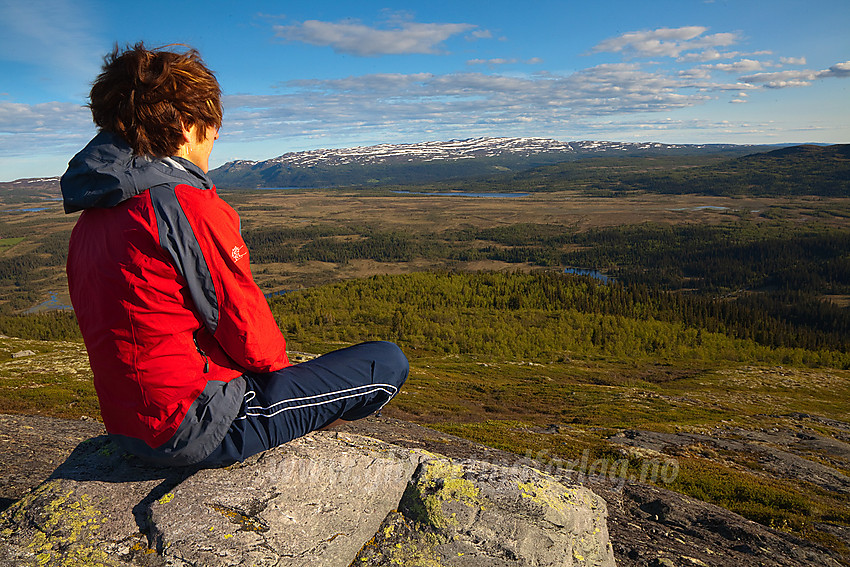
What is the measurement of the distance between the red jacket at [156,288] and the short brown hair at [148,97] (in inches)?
5.7

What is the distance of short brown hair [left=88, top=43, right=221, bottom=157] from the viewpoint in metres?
3.51

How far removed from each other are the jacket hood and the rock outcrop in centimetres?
267

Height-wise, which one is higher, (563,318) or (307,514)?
(307,514)

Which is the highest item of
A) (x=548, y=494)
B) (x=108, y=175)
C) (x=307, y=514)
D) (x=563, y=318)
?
(x=108, y=175)

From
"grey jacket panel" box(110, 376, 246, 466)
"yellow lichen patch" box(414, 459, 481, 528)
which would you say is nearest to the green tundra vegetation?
"yellow lichen patch" box(414, 459, 481, 528)

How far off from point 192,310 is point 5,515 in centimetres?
289

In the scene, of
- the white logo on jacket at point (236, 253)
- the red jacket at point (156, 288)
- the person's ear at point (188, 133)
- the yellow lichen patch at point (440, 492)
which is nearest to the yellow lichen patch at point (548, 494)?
A: the yellow lichen patch at point (440, 492)

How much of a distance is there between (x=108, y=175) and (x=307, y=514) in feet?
10.9

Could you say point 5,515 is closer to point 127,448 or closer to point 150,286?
point 127,448

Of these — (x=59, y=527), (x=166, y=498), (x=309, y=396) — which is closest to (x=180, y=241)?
(x=309, y=396)

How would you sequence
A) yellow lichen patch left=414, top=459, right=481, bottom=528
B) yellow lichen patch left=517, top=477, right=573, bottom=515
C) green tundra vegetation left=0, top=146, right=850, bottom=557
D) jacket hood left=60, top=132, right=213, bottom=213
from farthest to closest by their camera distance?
green tundra vegetation left=0, top=146, right=850, bottom=557, yellow lichen patch left=517, top=477, right=573, bottom=515, yellow lichen patch left=414, top=459, right=481, bottom=528, jacket hood left=60, top=132, right=213, bottom=213

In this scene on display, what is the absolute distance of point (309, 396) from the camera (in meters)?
4.38

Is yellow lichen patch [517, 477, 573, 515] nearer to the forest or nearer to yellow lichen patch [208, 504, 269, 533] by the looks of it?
yellow lichen patch [208, 504, 269, 533]

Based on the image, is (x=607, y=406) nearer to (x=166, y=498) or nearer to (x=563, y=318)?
(x=166, y=498)
